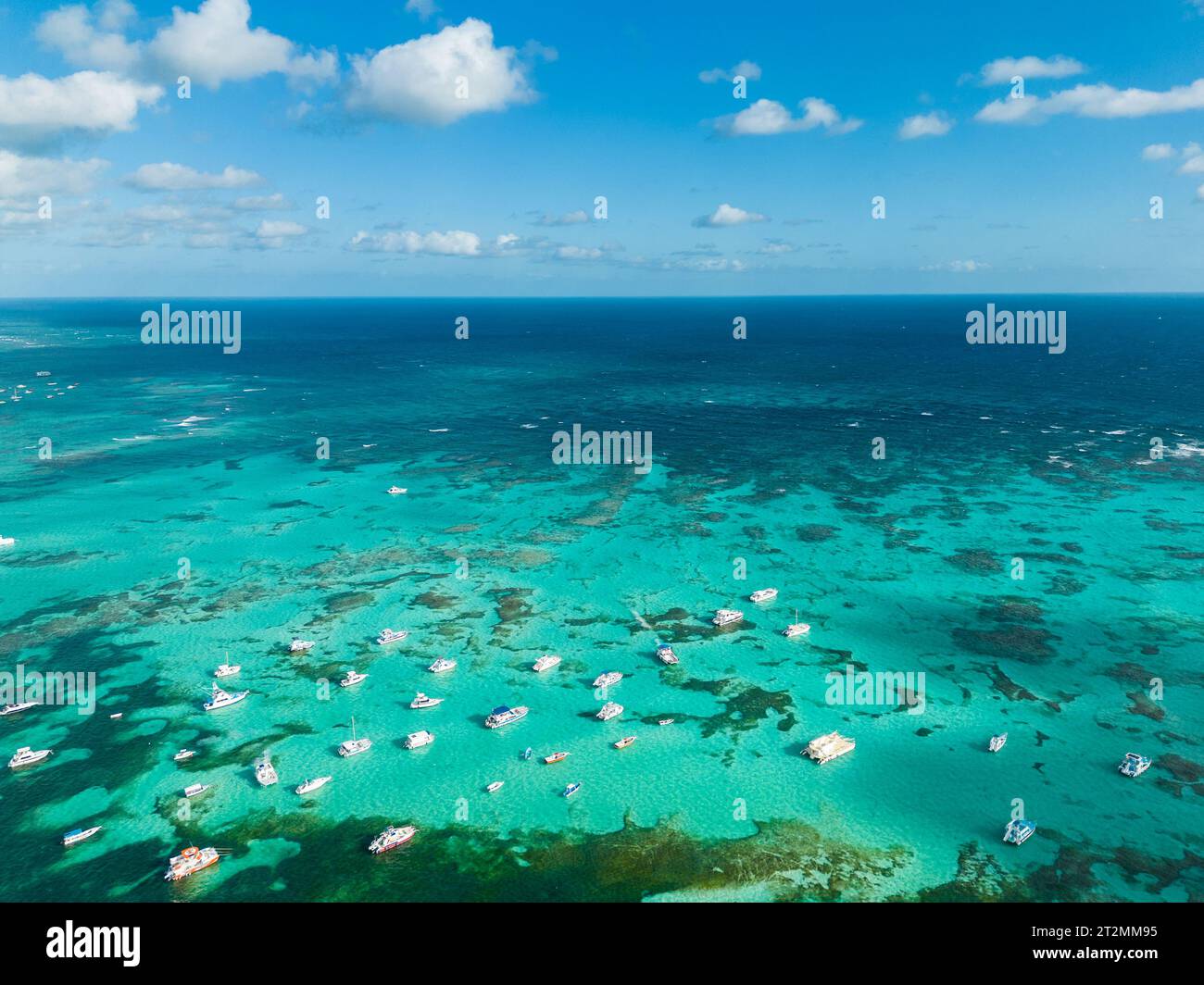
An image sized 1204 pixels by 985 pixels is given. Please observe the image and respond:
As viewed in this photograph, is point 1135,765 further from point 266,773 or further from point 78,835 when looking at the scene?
point 78,835

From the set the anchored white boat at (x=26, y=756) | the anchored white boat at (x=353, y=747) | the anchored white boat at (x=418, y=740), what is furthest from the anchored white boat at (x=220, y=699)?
the anchored white boat at (x=418, y=740)

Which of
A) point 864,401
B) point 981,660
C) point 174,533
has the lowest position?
point 981,660

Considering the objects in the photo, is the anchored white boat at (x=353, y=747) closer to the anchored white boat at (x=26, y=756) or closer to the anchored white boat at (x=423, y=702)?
the anchored white boat at (x=423, y=702)

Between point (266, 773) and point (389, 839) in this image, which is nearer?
point (389, 839)

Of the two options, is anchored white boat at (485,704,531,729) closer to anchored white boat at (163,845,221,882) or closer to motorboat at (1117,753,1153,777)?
anchored white boat at (163,845,221,882)

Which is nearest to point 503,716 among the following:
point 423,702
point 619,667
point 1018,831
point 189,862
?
point 423,702

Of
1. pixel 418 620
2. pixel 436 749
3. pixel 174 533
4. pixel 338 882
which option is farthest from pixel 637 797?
pixel 174 533

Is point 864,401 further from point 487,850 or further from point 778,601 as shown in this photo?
point 487,850
